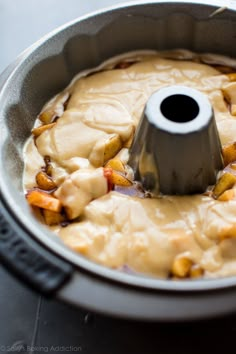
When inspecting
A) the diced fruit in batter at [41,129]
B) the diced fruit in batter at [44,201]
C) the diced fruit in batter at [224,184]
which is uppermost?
the diced fruit in batter at [41,129]

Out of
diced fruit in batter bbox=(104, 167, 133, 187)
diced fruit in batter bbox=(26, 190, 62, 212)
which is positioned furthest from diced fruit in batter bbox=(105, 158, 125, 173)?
diced fruit in batter bbox=(26, 190, 62, 212)

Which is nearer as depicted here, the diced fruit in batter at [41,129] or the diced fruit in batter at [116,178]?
the diced fruit in batter at [116,178]

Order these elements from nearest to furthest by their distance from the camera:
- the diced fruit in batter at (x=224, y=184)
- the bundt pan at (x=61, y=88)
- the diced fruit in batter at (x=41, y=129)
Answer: the bundt pan at (x=61, y=88) < the diced fruit in batter at (x=224, y=184) < the diced fruit in batter at (x=41, y=129)

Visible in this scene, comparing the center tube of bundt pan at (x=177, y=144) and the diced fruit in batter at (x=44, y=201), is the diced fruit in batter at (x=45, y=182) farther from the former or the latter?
the center tube of bundt pan at (x=177, y=144)

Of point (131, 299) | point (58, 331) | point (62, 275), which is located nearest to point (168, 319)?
point (131, 299)

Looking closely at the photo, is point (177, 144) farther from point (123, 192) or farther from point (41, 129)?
point (41, 129)

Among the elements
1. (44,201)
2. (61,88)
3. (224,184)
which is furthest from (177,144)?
(61,88)

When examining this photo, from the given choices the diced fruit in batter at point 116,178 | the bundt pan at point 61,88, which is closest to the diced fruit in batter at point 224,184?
the diced fruit in batter at point 116,178
